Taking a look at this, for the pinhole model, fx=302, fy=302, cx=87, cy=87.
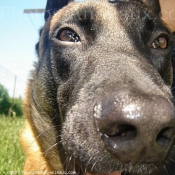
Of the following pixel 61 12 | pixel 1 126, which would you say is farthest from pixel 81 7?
pixel 1 126

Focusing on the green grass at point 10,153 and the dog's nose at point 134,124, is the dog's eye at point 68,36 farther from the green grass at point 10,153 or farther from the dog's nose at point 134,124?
the green grass at point 10,153

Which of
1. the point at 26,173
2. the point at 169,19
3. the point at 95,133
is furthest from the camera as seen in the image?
the point at 169,19

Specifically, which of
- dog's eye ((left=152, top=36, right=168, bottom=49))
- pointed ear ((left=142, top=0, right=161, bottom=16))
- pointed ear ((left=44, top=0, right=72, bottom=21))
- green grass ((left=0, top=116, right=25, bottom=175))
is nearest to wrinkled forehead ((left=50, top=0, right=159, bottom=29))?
dog's eye ((left=152, top=36, right=168, bottom=49))

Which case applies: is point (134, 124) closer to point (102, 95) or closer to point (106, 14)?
point (102, 95)

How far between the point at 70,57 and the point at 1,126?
5231 mm

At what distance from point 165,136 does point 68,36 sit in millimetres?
1776

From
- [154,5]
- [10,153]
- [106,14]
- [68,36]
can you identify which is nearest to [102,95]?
[68,36]

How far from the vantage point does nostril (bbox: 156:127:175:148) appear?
2097mm

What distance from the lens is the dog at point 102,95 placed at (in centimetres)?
197

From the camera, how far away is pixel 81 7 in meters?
3.57

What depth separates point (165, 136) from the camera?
2148mm

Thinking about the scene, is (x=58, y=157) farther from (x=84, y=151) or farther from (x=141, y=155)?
(x=141, y=155)

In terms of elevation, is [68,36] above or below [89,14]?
below

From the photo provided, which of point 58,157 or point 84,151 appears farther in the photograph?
point 58,157
